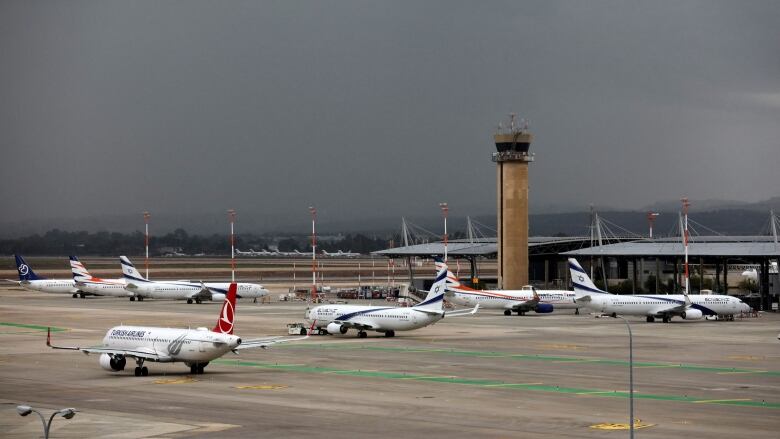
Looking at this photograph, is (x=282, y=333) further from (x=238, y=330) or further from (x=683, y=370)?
(x=683, y=370)

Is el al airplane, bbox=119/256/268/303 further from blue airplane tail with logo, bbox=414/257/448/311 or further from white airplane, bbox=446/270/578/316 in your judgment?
blue airplane tail with logo, bbox=414/257/448/311

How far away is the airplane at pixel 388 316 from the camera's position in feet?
309

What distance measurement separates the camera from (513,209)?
537ft

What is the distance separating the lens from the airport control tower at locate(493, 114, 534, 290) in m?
163

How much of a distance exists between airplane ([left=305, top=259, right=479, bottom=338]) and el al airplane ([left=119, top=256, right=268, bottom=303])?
2442 inches

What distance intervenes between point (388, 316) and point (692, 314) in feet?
131

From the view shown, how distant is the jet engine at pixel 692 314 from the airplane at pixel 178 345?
2498 inches

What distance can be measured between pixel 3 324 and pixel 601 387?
2823 inches

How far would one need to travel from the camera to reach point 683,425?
46781mm

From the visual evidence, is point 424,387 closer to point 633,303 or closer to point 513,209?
point 633,303

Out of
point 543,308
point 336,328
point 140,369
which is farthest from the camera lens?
point 543,308

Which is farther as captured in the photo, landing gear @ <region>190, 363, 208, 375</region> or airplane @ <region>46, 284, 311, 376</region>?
landing gear @ <region>190, 363, 208, 375</region>

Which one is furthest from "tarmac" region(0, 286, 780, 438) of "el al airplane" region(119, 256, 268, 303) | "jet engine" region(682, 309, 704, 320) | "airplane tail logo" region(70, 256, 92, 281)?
"airplane tail logo" region(70, 256, 92, 281)

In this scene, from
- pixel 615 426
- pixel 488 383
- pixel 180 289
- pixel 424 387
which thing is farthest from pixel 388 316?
pixel 180 289
